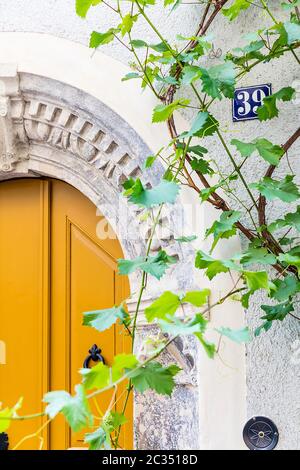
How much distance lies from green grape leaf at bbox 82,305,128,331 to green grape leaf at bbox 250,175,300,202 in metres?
0.60

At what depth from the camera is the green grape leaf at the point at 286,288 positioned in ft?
9.46

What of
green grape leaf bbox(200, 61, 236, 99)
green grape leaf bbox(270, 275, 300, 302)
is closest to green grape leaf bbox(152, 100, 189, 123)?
green grape leaf bbox(200, 61, 236, 99)

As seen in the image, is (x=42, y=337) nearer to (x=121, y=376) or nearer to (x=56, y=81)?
(x=56, y=81)

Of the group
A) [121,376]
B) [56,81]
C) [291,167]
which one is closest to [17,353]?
[56,81]

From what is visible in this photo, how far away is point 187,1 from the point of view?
3383 mm

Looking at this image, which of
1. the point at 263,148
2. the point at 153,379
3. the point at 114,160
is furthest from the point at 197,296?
the point at 114,160

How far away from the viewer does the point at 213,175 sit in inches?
129

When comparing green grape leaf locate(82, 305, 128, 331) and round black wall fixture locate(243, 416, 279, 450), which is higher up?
green grape leaf locate(82, 305, 128, 331)

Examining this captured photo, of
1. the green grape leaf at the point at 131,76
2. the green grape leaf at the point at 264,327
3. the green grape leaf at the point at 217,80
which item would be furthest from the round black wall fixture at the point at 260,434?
the green grape leaf at the point at 131,76

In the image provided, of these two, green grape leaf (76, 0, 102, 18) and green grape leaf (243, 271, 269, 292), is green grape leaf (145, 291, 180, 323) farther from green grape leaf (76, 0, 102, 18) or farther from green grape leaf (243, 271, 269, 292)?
green grape leaf (76, 0, 102, 18)

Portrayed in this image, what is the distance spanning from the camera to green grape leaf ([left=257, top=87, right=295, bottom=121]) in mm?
3010

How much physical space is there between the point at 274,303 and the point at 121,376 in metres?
1.15

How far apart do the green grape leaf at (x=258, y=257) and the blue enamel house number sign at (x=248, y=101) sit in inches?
22.1

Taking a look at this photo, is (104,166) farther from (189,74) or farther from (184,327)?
(184,327)
